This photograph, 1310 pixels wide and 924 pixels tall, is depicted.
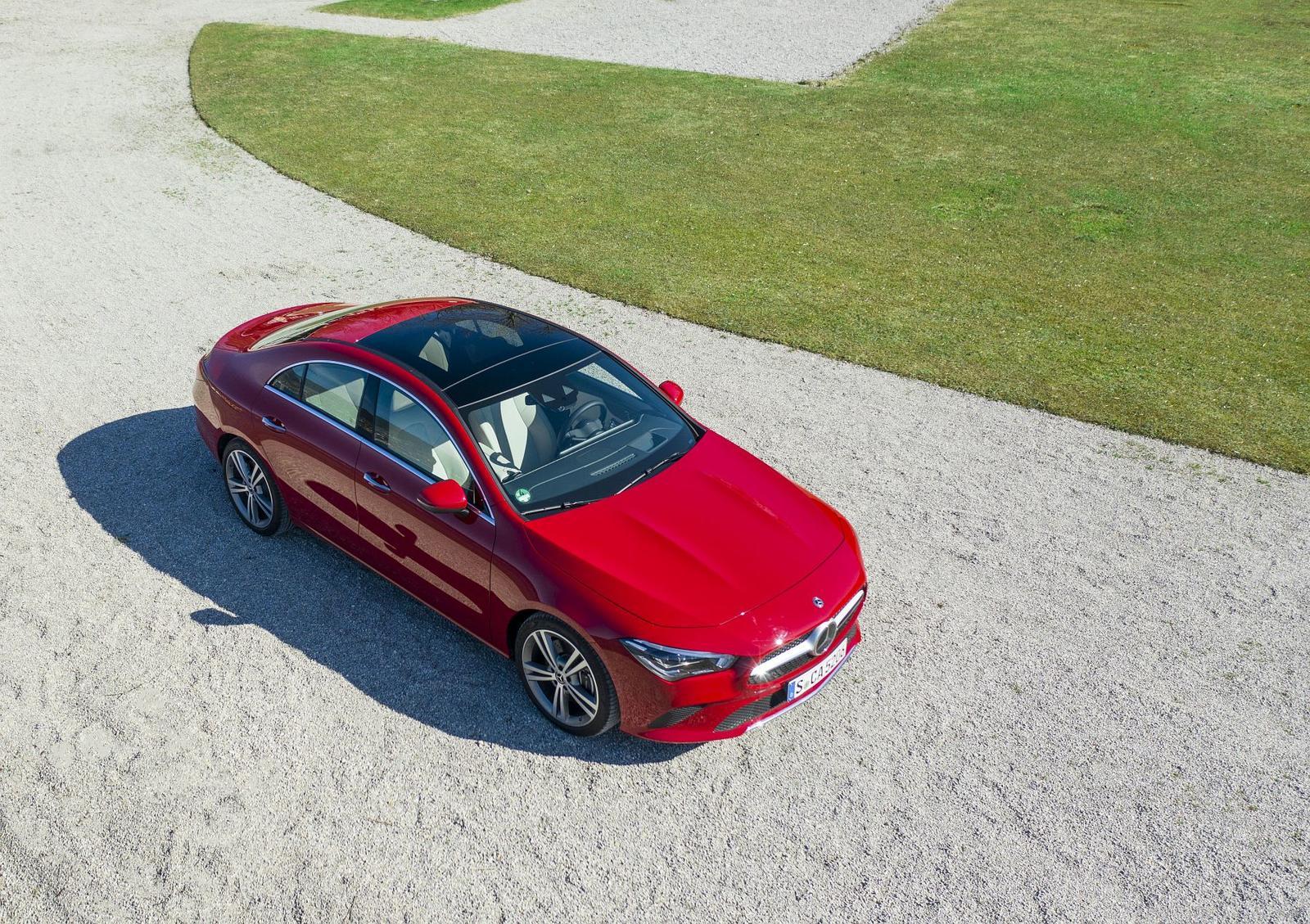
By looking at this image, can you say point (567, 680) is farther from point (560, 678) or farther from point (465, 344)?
point (465, 344)

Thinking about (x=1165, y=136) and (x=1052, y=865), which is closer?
(x=1052, y=865)

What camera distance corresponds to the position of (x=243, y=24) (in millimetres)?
23562

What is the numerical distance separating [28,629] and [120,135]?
41.0 ft

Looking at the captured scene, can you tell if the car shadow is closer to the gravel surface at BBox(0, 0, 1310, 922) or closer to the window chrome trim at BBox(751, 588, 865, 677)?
the gravel surface at BBox(0, 0, 1310, 922)

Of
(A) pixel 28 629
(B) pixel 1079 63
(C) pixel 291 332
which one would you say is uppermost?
(C) pixel 291 332

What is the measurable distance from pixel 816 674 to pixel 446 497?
7.34ft

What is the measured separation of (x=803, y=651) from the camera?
5496mm

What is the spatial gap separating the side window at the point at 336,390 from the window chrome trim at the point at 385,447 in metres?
0.02

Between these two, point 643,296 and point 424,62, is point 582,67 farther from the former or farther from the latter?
point 643,296

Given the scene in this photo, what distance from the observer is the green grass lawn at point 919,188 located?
1029 centimetres

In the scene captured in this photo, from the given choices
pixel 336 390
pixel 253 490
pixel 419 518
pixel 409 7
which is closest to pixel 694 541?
pixel 419 518

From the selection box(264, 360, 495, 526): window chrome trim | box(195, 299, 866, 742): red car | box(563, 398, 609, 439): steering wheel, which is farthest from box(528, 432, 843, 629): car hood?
box(563, 398, 609, 439): steering wheel

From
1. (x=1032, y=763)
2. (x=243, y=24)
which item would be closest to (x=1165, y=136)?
(x=1032, y=763)

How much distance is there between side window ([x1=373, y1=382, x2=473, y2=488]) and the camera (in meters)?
5.91
